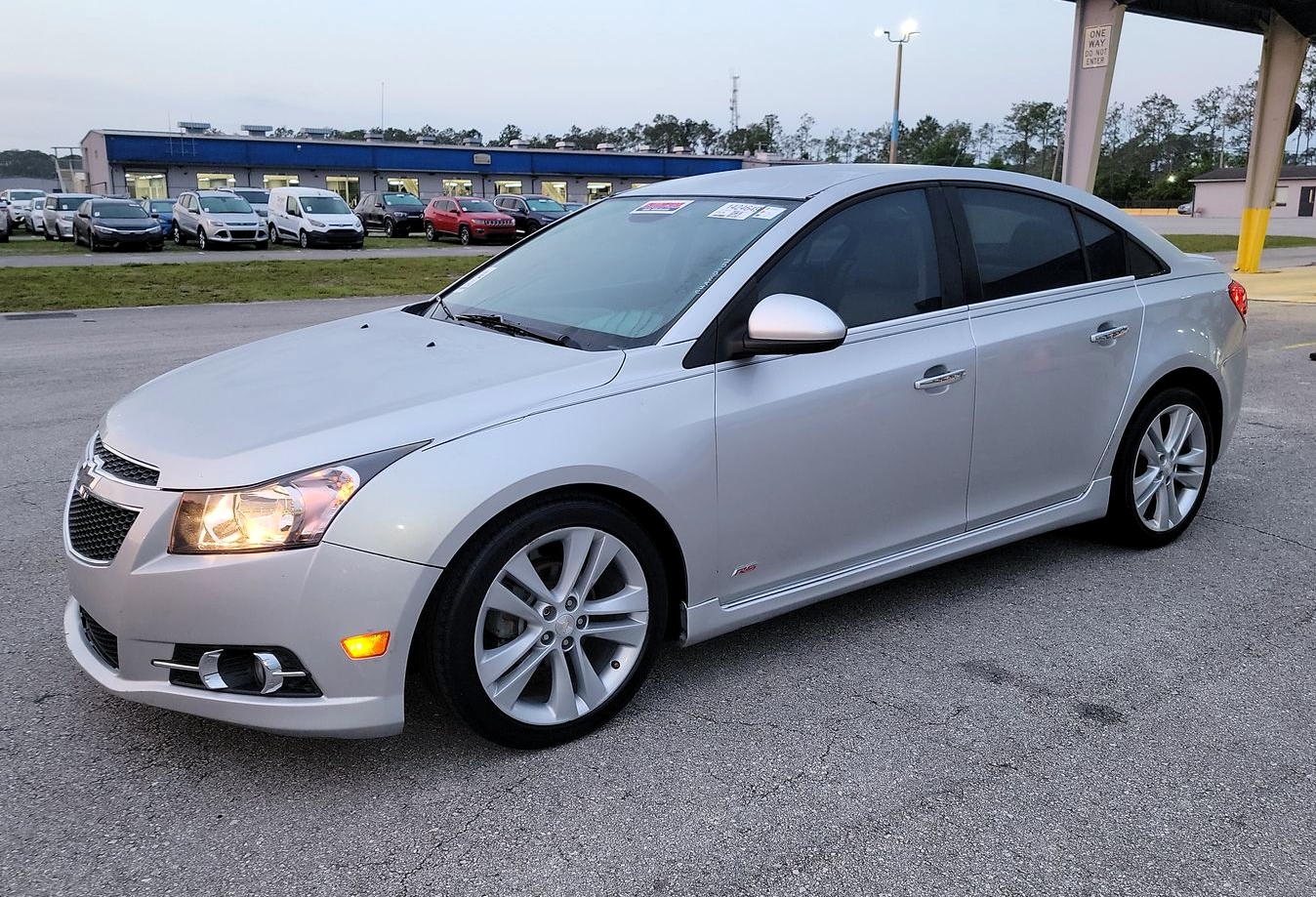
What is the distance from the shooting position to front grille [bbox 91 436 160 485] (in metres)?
2.79

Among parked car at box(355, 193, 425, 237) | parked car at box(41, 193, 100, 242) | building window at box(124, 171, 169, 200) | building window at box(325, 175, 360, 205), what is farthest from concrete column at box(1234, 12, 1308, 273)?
building window at box(124, 171, 169, 200)

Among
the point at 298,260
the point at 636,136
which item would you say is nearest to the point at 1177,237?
the point at 298,260

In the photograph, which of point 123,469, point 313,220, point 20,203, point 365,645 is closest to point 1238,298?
point 365,645

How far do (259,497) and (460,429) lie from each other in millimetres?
528

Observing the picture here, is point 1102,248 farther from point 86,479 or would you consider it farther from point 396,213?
point 396,213

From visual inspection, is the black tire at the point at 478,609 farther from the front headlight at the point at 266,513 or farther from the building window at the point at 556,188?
the building window at the point at 556,188

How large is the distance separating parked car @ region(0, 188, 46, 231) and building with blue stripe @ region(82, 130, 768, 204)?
8908 millimetres

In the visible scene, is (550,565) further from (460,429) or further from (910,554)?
(910,554)

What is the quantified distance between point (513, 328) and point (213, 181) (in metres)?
63.3

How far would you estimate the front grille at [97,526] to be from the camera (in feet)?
9.12

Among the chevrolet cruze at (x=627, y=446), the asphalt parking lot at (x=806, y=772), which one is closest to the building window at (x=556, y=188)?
the chevrolet cruze at (x=627, y=446)

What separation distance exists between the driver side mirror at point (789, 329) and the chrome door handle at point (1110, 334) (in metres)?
1.55

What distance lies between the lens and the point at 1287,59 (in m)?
21.2

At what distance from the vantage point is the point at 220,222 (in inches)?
1125
